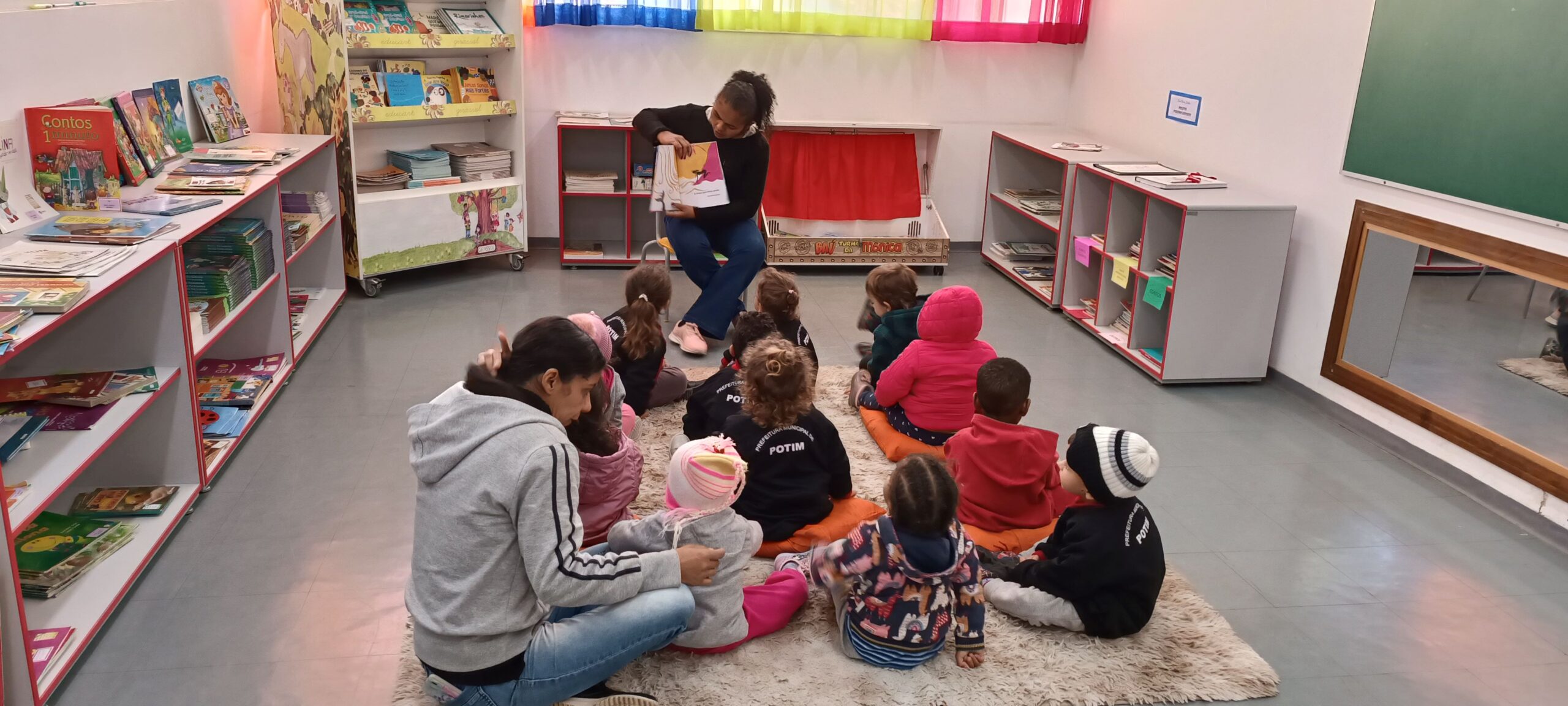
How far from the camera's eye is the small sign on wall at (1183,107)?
204 inches

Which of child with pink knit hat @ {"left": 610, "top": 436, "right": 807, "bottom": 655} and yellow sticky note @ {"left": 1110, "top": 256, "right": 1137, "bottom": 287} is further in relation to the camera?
yellow sticky note @ {"left": 1110, "top": 256, "right": 1137, "bottom": 287}

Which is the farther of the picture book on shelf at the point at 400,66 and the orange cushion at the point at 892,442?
the picture book on shelf at the point at 400,66

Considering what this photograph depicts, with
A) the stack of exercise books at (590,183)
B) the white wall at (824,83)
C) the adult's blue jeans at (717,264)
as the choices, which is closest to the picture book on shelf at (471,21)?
the white wall at (824,83)

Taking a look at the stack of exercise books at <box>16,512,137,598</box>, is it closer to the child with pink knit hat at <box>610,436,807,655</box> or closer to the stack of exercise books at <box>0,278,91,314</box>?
the stack of exercise books at <box>0,278,91,314</box>

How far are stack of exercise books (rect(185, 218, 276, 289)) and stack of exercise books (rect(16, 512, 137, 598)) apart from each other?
1.22 m

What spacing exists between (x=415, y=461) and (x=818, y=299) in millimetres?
3781

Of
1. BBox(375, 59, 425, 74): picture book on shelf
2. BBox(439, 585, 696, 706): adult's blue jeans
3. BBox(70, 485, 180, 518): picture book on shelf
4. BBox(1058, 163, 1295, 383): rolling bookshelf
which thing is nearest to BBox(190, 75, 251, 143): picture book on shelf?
BBox(375, 59, 425, 74): picture book on shelf

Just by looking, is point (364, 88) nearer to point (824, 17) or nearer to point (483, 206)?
point (483, 206)

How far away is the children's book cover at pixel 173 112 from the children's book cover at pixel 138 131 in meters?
0.17

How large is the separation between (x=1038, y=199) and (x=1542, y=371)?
9.81ft

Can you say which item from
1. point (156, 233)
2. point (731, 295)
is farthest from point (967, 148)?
point (156, 233)

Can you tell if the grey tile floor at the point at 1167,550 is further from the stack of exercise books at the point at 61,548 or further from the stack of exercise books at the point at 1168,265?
the stack of exercise books at the point at 1168,265

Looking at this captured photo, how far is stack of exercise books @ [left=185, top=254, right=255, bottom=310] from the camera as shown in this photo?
11.8ft

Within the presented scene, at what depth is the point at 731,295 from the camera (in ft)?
15.8
